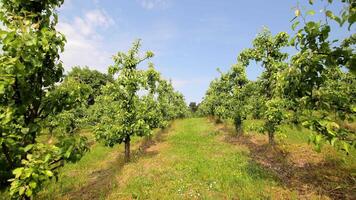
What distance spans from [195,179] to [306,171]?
22.2 feet

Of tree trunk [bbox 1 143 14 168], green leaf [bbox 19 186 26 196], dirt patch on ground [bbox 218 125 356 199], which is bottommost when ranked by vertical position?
dirt patch on ground [bbox 218 125 356 199]

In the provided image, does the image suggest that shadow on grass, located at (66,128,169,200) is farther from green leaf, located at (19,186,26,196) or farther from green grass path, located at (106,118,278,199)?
green leaf, located at (19,186,26,196)

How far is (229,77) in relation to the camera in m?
32.5

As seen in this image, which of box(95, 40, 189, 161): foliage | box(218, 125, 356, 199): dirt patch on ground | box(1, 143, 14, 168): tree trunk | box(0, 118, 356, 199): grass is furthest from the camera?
box(95, 40, 189, 161): foliage

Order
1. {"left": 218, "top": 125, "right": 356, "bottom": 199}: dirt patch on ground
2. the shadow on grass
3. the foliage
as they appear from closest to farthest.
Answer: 1. {"left": 218, "top": 125, "right": 356, "bottom": 199}: dirt patch on ground
2. the shadow on grass
3. the foliage

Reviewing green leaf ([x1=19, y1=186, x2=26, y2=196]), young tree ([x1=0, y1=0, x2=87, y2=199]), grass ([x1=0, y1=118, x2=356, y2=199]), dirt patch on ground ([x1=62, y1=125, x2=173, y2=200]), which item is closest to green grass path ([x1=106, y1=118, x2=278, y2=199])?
grass ([x1=0, y1=118, x2=356, y2=199])

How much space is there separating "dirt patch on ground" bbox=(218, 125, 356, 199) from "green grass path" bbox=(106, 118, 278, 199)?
44.5 inches

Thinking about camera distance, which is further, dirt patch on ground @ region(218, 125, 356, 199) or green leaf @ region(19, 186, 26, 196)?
dirt patch on ground @ region(218, 125, 356, 199)

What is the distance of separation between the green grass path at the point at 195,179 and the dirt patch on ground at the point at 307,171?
113cm

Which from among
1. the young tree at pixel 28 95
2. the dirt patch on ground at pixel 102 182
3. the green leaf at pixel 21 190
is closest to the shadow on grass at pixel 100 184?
the dirt patch on ground at pixel 102 182

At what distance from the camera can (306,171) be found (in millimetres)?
15578

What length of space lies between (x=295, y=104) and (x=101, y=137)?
52.9ft

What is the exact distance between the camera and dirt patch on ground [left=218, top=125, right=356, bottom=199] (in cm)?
1197

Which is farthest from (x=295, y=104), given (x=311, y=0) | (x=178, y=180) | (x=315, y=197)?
(x=178, y=180)
